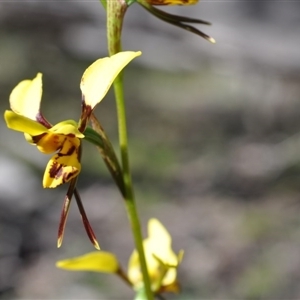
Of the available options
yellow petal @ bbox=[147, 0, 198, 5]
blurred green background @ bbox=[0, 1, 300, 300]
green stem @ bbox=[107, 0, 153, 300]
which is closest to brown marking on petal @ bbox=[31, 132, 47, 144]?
green stem @ bbox=[107, 0, 153, 300]

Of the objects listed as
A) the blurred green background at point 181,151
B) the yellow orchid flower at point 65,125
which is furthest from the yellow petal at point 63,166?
the blurred green background at point 181,151

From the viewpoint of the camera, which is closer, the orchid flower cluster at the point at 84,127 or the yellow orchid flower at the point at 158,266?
the orchid flower cluster at the point at 84,127

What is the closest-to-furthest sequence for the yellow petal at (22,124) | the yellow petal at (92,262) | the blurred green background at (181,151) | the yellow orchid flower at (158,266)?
the yellow petal at (22,124), the yellow petal at (92,262), the yellow orchid flower at (158,266), the blurred green background at (181,151)

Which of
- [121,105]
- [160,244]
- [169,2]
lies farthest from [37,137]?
[160,244]

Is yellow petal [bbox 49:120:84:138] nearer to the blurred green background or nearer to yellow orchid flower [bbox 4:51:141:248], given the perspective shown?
yellow orchid flower [bbox 4:51:141:248]

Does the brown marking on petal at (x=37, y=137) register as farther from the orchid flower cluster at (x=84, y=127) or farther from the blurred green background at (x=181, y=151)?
the blurred green background at (x=181, y=151)

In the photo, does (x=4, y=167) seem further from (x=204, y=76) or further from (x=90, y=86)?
(x=90, y=86)

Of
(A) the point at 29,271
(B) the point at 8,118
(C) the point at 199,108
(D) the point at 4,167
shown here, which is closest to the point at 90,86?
(B) the point at 8,118
